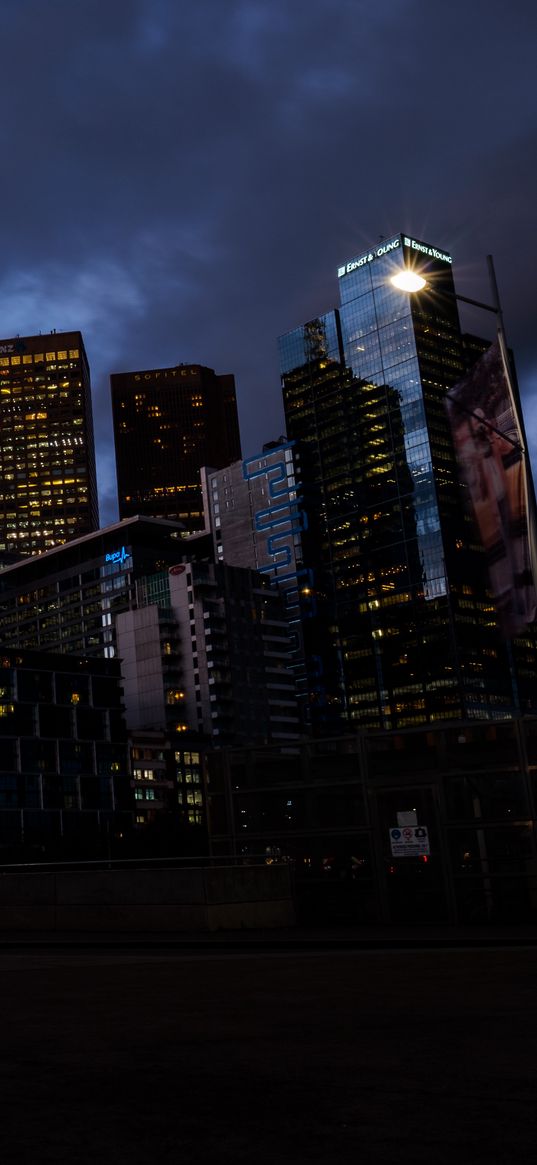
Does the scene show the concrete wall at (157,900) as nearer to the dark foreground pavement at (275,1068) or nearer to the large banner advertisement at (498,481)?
the dark foreground pavement at (275,1068)

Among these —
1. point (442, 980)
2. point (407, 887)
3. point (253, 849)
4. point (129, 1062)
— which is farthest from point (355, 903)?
point (129, 1062)

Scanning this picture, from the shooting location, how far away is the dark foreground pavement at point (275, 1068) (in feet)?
21.8

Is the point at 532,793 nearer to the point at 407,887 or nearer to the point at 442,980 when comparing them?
the point at 407,887

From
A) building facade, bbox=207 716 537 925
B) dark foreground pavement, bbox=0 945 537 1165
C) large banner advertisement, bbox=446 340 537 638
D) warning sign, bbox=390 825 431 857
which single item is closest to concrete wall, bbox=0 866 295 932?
building facade, bbox=207 716 537 925

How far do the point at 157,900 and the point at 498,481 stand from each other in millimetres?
13451

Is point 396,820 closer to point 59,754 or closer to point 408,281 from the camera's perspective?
point 408,281

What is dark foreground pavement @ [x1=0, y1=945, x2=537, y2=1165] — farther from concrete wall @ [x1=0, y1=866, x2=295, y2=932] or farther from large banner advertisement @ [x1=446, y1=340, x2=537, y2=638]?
concrete wall @ [x1=0, y1=866, x2=295, y2=932]

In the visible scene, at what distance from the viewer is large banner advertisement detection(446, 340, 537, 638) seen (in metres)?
18.8

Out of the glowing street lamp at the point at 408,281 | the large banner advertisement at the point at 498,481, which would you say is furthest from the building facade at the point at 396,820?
the glowing street lamp at the point at 408,281

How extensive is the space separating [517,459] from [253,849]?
41.6ft

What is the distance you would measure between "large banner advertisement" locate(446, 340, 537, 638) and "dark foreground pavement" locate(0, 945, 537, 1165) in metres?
5.87

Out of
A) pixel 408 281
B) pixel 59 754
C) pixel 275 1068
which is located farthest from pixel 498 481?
pixel 59 754

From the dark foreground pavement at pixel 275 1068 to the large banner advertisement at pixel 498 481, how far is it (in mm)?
5874

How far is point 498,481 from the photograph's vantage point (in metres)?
19.8
